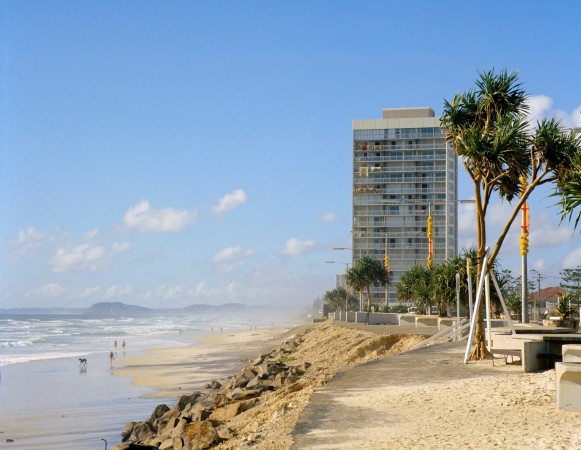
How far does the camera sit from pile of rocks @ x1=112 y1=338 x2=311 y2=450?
15117 millimetres

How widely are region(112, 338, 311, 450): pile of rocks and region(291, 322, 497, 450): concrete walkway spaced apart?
6.17 feet

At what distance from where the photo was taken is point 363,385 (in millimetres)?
17125

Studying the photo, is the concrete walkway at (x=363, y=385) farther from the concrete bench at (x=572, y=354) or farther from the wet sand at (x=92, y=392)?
the wet sand at (x=92, y=392)

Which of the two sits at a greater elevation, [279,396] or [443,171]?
[443,171]

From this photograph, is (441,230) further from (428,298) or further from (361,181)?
(428,298)

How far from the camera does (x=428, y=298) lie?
55.9m

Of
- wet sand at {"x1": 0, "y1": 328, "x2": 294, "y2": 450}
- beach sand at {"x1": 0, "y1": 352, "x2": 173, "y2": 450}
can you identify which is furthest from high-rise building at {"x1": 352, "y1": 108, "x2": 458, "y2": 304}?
beach sand at {"x1": 0, "y1": 352, "x2": 173, "y2": 450}

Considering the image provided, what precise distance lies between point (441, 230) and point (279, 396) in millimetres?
116734

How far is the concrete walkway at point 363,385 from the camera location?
1161 centimetres

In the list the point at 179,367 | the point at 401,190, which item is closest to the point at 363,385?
the point at 179,367

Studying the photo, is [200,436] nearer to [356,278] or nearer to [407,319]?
[407,319]

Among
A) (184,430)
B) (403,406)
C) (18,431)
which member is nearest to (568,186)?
(403,406)

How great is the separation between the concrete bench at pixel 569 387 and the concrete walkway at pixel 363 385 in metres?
2.75

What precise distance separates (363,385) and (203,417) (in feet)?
15.5
